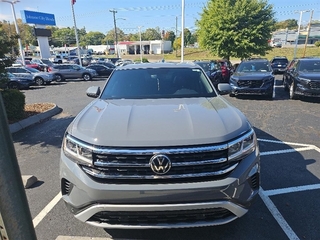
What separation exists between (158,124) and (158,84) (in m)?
1.47

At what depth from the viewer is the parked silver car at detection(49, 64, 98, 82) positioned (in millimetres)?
21750

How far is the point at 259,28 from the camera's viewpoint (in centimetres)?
1994

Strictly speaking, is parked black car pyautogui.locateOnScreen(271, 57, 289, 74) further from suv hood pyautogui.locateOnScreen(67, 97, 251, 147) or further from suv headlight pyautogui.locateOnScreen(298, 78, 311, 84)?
suv hood pyautogui.locateOnScreen(67, 97, 251, 147)

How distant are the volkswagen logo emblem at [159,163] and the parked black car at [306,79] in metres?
9.59

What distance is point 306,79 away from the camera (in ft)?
31.6

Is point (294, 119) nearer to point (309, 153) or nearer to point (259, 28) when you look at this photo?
point (309, 153)

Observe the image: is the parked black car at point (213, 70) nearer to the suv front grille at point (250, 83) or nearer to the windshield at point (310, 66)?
the suv front grille at point (250, 83)

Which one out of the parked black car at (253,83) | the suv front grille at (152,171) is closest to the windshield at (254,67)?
the parked black car at (253,83)

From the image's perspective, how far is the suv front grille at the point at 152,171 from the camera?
2113mm

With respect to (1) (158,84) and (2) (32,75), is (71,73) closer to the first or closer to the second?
(2) (32,75)

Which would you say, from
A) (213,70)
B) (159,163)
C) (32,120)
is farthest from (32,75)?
(159,163)

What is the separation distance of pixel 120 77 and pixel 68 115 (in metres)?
5.09

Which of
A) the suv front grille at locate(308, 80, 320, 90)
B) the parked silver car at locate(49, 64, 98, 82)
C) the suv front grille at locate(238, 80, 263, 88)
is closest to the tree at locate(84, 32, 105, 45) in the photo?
the parked silver car at locate(49, 64, 98, 82)

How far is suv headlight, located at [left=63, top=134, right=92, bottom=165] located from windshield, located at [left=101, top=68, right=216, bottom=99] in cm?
126
